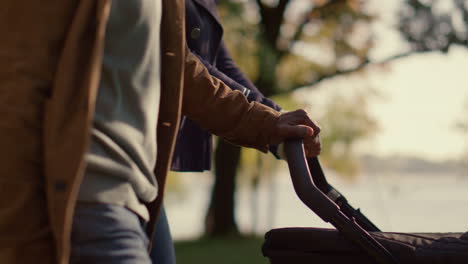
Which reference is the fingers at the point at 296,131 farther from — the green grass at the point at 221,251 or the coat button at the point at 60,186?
the green grass at the point at 221,251

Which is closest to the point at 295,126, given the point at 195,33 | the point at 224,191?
the point at 195,33

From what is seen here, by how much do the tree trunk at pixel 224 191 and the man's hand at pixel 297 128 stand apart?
13.7m

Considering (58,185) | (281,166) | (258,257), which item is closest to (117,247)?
(58,185)

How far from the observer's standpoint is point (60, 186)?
1.75m

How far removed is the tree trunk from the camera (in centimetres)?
1623

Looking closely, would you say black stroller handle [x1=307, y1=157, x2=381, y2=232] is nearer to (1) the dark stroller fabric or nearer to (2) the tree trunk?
(1) the dark stroller fabric

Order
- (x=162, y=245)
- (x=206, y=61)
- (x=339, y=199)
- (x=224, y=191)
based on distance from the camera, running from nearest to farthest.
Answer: (x=162, y=245)
(x=339, y=199)
(x=206, y=61)
(x=224, y=191)

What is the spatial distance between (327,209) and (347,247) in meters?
0.11

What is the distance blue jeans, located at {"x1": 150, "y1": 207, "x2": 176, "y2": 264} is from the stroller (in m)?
0.34

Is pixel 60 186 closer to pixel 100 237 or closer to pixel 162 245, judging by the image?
Answer: pixel 100 237

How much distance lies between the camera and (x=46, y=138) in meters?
1.77

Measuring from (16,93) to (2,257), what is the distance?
0.35m

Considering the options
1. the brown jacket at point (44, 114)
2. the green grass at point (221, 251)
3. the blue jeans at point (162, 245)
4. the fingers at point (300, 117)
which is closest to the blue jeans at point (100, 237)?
the brown jacket at point (44, 114)

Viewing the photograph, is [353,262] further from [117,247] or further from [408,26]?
[408,26]
